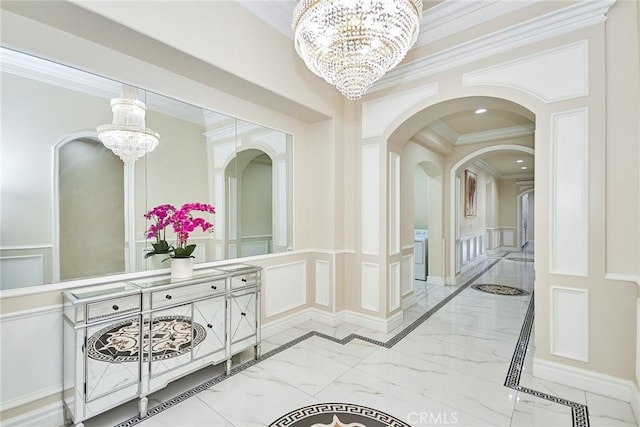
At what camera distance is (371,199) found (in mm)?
3658

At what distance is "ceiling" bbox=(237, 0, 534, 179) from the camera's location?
272cm

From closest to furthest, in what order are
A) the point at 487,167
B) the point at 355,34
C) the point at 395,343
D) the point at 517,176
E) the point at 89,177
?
the point at 355,34, the point at 89,177, the point at 395,343, the point at 487,167, the point at 517,176

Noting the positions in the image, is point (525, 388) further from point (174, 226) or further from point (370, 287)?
point (174, 226)

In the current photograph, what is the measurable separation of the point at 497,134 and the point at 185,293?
5.88 meters

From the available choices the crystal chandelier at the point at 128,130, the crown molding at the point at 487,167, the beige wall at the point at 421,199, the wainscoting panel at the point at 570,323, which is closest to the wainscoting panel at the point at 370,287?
the wainscoting panel at the point at 570,323

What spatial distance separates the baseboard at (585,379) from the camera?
2192 mm

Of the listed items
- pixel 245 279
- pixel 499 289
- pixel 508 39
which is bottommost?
pixel 499 289

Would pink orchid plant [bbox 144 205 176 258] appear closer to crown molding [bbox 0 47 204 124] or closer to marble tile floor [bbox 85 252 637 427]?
crown molding [bbox 0 47 204 124]

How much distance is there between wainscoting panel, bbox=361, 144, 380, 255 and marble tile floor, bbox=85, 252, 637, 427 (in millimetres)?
1094

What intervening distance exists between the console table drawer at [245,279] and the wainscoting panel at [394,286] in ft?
5.57

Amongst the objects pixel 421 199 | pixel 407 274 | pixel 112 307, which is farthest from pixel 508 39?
pixel 421 199

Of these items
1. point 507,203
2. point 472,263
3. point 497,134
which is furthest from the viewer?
point 507,203

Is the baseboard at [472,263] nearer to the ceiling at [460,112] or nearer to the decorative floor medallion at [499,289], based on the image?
the decorative floor medallion at [499,289]

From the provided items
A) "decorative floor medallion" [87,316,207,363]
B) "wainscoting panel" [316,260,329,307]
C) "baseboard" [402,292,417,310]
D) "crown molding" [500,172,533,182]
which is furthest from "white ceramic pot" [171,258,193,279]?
"crown molding" [500,172,533,182]
